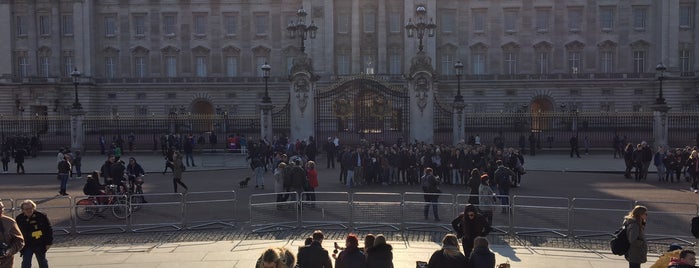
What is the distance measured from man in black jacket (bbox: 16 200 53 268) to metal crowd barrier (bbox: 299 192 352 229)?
576cm

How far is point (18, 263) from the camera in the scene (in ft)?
36.1

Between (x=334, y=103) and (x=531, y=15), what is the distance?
3145 centimetres

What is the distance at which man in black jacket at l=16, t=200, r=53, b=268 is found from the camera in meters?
9.24

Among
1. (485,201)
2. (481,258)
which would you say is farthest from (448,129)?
(481,258)

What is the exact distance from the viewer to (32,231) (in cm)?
927


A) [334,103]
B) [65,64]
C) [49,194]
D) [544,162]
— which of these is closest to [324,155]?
[334,103]

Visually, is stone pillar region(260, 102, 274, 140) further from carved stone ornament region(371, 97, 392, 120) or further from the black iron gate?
carved stone ornament region(371, 97, 392, 120)

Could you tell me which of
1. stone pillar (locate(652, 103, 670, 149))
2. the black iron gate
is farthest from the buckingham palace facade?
stone pillar (locate(652, 103, 670, 149))

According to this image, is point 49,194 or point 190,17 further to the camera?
point 190,17

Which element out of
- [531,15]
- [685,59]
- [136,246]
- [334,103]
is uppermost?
[531,15]

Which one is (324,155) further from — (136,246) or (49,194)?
(136,246)

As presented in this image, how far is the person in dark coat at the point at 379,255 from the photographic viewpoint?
738cm

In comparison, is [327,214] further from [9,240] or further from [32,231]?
[9,240]

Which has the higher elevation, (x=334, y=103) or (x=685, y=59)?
(x=685, y=59)
